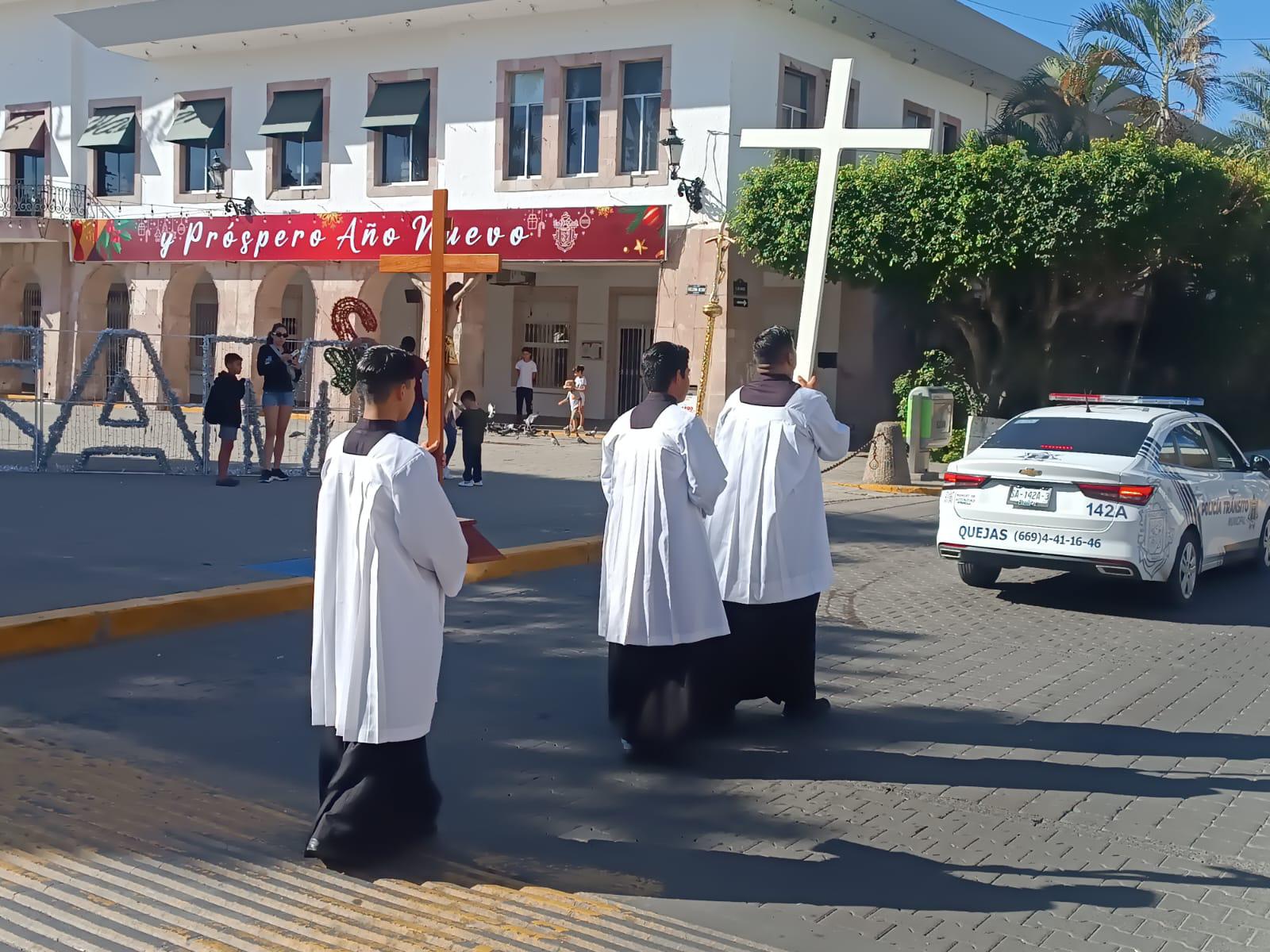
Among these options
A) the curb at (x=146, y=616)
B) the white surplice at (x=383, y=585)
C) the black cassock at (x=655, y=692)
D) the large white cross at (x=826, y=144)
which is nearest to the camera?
the white surplice at (x=383, y=585)

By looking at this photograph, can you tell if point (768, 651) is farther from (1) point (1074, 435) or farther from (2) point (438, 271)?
(1) point (1074, 435)

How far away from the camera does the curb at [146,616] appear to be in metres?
7.68

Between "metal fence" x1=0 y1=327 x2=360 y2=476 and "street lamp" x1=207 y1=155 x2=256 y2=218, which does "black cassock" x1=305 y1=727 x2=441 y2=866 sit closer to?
"metal fence" x1=0 y1=327 x2=360 y2=476

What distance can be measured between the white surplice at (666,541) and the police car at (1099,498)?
4.57m

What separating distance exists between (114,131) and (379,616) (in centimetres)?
2879

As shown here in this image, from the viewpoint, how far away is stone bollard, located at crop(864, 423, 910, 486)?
731 inches

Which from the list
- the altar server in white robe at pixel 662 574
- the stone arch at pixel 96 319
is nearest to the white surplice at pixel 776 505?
the altar server in white robe at pixel 662 574

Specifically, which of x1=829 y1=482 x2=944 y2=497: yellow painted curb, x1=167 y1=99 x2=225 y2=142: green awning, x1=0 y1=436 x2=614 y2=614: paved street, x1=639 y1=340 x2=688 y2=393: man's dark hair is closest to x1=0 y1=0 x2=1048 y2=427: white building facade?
x1=167 y1=99 x2=225 y2=142: green awning

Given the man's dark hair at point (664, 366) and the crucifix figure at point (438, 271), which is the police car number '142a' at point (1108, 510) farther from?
the man's dark hair at point (664, 366)

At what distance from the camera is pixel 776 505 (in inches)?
266

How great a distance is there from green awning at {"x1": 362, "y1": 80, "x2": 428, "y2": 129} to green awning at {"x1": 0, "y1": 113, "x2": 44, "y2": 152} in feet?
31.1

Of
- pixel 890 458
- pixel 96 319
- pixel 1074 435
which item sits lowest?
pixel 890 458

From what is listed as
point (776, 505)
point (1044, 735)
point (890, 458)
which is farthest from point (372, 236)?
point (1044, 735)

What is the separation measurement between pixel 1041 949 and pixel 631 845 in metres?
1.46
